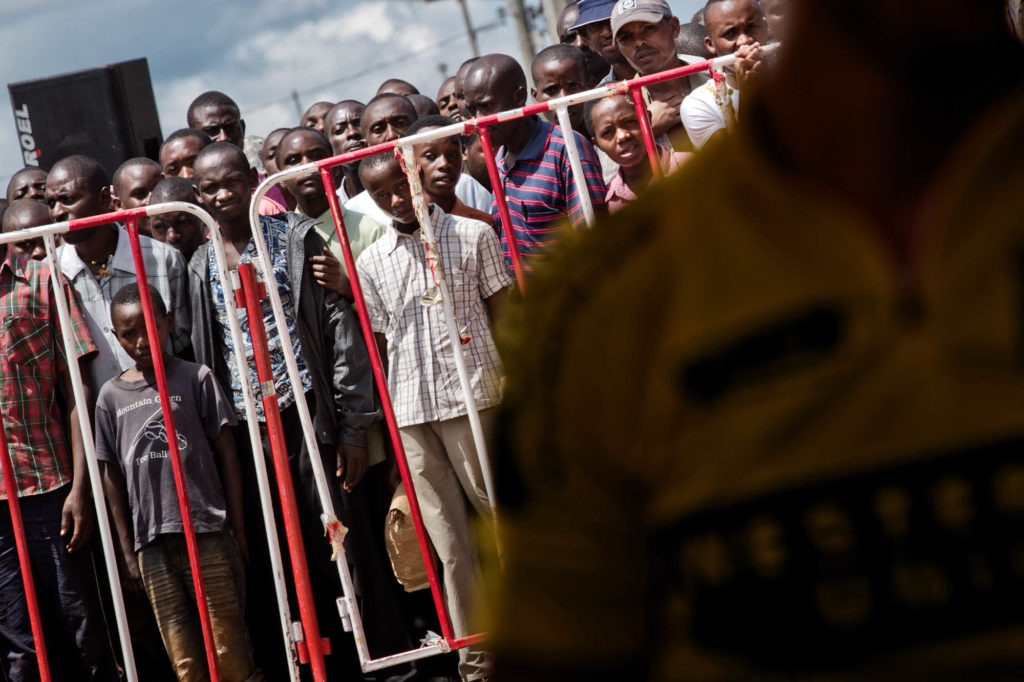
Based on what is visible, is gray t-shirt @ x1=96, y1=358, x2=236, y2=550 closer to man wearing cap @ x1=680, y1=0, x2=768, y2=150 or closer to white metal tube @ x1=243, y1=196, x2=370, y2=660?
white metal tube @ x1=243, y1=196, x2=370, y2=660

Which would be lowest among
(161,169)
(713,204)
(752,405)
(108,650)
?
(108,650)

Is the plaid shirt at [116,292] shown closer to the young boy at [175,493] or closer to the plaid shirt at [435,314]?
the young boy at [175,493]

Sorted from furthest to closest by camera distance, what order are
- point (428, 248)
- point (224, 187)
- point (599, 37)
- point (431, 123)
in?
point (599, 37)
point (431, 123)
point (224, 187)
point (428, 248)

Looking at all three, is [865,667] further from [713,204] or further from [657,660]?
[713,204]

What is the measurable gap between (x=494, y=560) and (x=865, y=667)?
1.37 ft

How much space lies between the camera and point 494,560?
4.22 ft

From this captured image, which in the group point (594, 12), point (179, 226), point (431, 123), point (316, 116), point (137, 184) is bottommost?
point (179, 226)

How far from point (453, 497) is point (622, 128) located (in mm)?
1777

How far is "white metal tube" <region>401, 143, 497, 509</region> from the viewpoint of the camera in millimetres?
4500

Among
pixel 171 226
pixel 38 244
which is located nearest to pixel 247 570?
pixel 171 226

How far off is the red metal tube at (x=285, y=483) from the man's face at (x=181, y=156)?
263cm

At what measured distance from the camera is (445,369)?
475 cm

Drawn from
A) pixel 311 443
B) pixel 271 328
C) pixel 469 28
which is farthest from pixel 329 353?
pixel 469 28

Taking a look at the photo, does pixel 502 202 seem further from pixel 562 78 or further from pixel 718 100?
pixel 562 78
